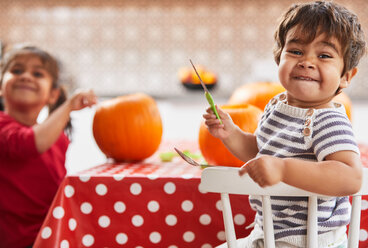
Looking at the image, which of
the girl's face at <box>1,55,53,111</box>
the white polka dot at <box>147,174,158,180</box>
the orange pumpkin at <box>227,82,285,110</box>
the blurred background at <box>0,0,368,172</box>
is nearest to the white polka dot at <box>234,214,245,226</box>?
the white polka dot at <box>147,174,158,180</box>

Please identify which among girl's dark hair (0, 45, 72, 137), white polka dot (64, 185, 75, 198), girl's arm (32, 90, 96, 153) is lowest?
white polka dot (64, 185, 75, 198)

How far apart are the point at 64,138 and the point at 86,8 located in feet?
7.44

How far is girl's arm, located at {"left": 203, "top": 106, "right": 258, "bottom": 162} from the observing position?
0.93 metres

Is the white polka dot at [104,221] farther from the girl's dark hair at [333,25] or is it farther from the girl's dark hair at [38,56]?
the girl's dark hair at [38,56]

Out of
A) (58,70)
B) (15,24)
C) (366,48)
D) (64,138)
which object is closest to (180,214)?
(366,48)

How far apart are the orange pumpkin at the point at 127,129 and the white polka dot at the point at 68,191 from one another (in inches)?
12.0

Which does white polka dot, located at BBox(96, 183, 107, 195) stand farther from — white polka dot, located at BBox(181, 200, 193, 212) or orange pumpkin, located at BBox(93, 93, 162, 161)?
orange pumpkin, located at BBox(93, 93, 162, 161)

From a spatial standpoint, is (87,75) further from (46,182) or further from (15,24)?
(46,182)

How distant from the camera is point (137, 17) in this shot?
354 centimetres

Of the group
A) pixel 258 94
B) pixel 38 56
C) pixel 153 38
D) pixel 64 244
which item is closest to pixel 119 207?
pixel 64 244

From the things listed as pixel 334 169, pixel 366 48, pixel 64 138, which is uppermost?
pixel 366 48

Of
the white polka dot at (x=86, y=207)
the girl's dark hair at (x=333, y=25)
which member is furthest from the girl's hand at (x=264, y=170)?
the white polka dot at (x=86, y=207)

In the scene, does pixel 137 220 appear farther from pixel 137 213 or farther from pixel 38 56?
pixel 38 56

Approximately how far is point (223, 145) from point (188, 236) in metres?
0.28
